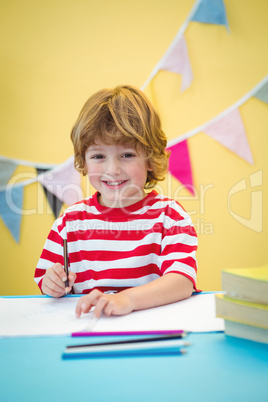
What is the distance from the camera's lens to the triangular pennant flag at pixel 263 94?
185cm

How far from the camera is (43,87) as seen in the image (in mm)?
1921

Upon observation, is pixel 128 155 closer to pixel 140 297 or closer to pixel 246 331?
pixel 140 297

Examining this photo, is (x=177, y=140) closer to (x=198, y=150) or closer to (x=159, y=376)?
(x=198, y=150)

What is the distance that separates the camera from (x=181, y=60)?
74.1 inches

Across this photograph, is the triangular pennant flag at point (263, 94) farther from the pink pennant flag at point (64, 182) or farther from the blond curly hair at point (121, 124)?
the blond curly hair at point (121, 124)

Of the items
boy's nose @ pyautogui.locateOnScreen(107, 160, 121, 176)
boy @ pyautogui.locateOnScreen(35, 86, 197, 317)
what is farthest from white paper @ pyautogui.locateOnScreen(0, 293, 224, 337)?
boy's nose @ pyautogui.locateOnScreen(107, 160, 121, 176)

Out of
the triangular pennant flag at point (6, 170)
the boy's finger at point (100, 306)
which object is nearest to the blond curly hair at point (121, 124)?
the boy's finger at point (100, 306)

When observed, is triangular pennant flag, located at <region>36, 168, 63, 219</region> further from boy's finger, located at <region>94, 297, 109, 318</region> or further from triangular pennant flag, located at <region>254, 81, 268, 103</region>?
boy's finger, located at <region>94, 297, 109, 318</region>

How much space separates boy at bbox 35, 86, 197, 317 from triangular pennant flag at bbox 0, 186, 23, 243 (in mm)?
980

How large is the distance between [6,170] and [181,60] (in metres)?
0.95

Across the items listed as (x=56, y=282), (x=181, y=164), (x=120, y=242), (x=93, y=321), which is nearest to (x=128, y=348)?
(x=93, y=321)

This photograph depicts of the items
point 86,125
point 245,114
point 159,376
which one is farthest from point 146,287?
point 245,114

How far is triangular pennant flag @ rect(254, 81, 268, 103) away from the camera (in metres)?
1.85

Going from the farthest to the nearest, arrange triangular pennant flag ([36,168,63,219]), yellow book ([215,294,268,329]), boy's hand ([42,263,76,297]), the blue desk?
triangular pennant flag ([36,168,63,219]) < boy's hand ([42,263,76,297]) < yellow book ([215,294,268,329]) < the blue desk
